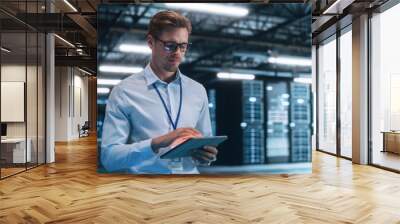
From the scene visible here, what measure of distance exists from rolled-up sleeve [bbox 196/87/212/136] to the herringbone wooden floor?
0.82 metres

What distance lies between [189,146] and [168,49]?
5.71ft

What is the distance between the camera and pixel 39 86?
8.56 meters

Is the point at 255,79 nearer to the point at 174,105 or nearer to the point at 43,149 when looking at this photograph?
the point at 174,105

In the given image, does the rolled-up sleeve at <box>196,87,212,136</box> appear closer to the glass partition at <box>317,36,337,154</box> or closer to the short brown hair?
the short brown hair

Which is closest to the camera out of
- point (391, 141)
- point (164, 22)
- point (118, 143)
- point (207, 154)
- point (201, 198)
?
point (201, 198)

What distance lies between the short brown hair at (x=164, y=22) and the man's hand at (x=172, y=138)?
1.74 metres

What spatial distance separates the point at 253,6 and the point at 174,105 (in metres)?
2.28

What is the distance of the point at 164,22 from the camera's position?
22.4 ft

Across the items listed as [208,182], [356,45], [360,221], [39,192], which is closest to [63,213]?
[39,192]

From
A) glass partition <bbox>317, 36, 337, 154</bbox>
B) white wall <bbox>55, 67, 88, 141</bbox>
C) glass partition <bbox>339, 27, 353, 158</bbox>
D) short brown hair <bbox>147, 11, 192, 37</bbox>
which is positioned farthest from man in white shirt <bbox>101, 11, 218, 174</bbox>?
white wall <bbox>55, 67, 88, 141</bbox>

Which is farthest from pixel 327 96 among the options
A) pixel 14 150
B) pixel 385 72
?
pixel 14 150

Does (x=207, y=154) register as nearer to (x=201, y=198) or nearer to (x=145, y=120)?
(x=145, y=120)

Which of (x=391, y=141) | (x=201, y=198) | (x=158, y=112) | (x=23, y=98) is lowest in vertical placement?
(x=201, y=198)

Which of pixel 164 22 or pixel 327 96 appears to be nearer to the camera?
pixel 164 22
